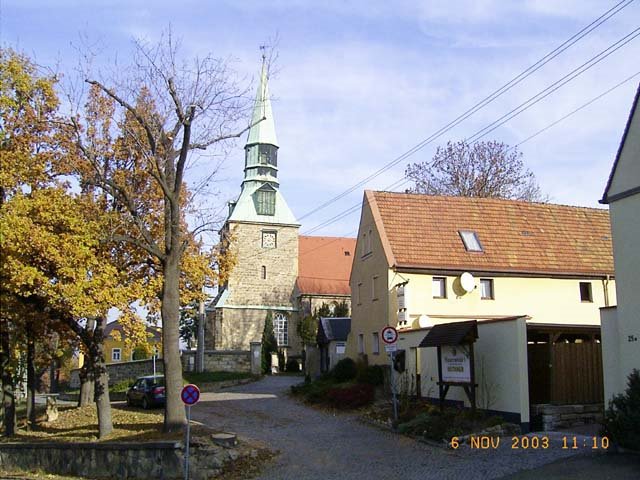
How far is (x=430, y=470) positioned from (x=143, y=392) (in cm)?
1878

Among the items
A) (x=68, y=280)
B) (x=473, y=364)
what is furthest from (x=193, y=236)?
(x=473, y=364)

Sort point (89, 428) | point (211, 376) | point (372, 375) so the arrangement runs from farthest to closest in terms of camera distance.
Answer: point (211, 376) < point (372, 375) < point (89, 428)

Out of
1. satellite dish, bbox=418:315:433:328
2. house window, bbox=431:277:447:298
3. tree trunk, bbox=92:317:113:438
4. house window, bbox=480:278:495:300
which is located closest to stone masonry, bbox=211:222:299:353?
house window, bbox=431:277:447:298

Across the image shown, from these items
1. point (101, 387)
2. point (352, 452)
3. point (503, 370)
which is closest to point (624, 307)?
point (503, 370)

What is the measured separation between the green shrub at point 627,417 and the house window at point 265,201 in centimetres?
4979

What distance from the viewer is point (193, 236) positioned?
2116 centimetres

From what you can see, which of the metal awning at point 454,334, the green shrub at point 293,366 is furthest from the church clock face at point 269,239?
the metal awning at point 454,334

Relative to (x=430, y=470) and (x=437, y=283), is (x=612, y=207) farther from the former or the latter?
(x=437, y=283)

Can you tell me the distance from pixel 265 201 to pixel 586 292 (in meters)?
37.2

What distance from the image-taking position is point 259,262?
60.5 m

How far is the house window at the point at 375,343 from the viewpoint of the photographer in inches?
1137

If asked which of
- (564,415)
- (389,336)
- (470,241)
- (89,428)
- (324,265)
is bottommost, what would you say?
(89,428)

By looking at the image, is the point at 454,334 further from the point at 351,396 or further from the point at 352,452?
the point at 351,396

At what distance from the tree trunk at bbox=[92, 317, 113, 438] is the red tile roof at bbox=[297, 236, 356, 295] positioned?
127ft
